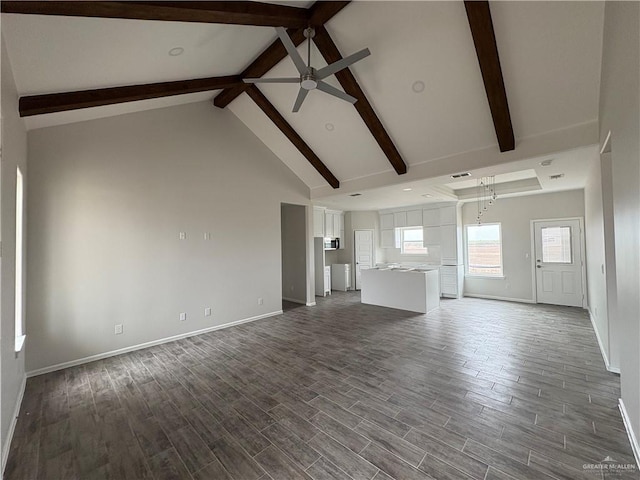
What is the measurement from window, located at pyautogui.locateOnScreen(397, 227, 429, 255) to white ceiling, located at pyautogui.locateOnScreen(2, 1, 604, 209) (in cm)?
418

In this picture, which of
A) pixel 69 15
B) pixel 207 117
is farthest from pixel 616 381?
pixel 207 117

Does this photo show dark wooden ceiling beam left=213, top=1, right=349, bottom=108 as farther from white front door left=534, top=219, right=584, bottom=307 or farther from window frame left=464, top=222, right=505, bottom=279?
white front door left=534, top=219, right=584, bottom=307

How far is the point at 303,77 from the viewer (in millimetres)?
2916

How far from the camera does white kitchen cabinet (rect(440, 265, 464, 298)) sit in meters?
7.35

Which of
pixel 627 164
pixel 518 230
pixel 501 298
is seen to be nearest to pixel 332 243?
pixel 501 298

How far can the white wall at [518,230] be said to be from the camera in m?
6.37

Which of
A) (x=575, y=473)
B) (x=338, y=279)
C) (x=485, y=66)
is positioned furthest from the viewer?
(x=338, y=279)

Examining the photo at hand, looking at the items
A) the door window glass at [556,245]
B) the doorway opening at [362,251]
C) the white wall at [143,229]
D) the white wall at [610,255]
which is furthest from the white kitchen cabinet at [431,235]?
the white wall at [143,229]

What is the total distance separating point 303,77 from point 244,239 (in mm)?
3305

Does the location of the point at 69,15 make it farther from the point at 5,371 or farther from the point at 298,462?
the point at 298,462

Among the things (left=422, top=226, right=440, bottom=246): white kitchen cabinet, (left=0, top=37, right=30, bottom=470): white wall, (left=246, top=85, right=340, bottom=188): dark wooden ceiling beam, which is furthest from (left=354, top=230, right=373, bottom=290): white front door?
(left=0, top=37, right=30, bottom=470): white wall

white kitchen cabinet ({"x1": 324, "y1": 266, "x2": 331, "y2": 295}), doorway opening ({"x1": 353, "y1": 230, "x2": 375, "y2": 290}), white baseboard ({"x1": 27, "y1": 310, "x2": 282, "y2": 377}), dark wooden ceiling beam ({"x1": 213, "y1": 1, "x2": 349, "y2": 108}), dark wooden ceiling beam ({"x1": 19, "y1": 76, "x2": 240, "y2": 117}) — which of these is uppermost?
dark wooden ceiling beam ({"x1": 213, "y1": 1, "x2": 349, "y2": 108})

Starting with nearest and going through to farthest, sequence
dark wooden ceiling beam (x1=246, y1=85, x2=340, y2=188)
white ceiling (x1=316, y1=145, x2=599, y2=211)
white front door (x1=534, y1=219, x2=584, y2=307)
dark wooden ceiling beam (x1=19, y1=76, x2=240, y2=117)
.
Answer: dark wooden ceiling beam (x1=19, y1=76, x2=240, y2=117) → white ceiling (x1=316, y1=145, x2=599, y2=211) → dark wooden ceiling beam (x1=246, y1=85, x2=340, y2=188) → white front door (x1=534, y1=219, x2=584, y2=307)

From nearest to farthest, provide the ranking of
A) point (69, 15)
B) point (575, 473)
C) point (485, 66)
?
point (575, 473), point (69, 15), point (485, 66)
